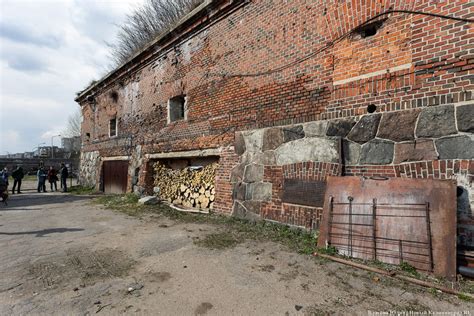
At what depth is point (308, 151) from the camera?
15.9 ft

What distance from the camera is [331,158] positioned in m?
4.54

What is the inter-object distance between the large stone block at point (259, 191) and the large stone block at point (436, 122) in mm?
2798

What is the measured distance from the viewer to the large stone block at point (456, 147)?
3.33 meters

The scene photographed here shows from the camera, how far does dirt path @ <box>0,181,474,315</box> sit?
8.56 feet

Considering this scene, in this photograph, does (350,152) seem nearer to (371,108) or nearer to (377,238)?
(371,108)

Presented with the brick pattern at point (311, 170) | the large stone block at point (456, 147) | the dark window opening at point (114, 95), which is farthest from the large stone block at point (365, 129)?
the dark window opening at point (114, 95)

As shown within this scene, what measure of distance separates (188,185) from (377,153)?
543 cm

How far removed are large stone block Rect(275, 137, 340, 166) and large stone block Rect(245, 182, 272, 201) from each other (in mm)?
579

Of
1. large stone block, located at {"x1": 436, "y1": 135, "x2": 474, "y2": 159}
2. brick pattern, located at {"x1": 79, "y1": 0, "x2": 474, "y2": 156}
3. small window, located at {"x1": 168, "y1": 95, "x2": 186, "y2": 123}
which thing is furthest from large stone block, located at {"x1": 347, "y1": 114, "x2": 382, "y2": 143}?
small window, located at {"x1": 168, "y1": 95, "x2": 186, "y2": 123}

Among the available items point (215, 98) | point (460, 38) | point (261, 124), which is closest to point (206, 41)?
point (215, 98)

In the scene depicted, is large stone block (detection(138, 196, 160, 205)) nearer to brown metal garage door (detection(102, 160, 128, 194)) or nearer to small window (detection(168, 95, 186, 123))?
small window (detection(168, 95, 186, 123))

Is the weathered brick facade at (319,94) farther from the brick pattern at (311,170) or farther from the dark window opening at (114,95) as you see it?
the dark window opening at (114,95)

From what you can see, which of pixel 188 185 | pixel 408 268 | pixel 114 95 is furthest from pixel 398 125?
pixel 114 95

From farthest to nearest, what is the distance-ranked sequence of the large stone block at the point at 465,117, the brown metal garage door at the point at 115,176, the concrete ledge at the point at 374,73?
the brown metal garage door at the point at 115,176 < the concrete ledge at the point at 374,73 < the large stone block at the point at 465,117
